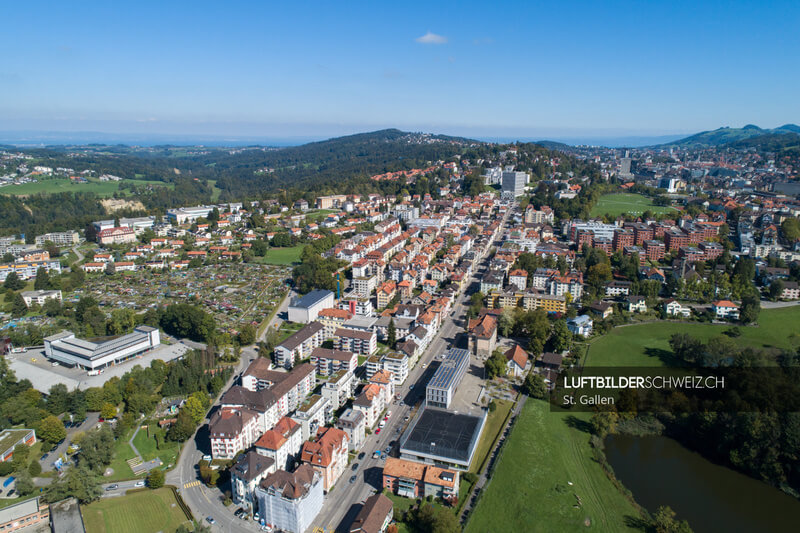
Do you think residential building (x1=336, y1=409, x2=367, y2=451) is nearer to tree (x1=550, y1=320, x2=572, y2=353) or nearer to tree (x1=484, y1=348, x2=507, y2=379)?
tree (x1=484, y1=348, x2=507, y2=379)

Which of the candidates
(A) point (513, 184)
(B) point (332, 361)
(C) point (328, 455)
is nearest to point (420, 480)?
(C) point (328, 455)

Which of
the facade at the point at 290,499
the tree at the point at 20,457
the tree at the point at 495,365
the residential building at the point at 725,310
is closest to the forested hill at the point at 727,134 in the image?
the residential building at the point at 725,310

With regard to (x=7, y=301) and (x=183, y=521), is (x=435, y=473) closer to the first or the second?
(x=183, y=521)

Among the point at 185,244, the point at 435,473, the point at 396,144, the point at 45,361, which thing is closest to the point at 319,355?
the point at 435,473

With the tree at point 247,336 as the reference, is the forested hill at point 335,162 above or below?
above

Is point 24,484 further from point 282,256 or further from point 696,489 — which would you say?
point 282,256

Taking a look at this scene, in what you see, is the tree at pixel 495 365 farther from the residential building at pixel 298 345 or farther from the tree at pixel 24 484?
the tree at pixel 24 484
